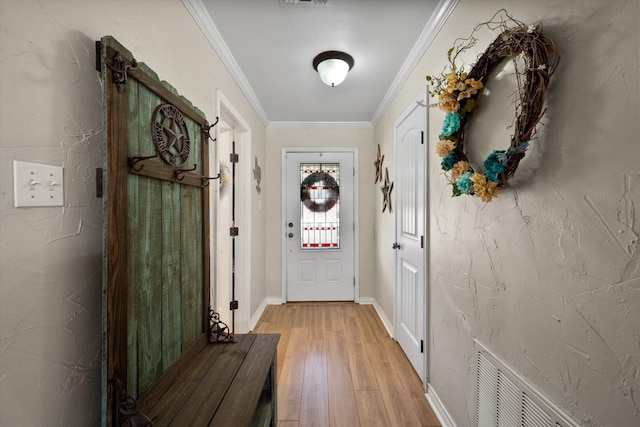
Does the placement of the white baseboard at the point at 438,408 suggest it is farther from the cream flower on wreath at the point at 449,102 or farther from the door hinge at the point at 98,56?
the door hinge at the point at 98,56

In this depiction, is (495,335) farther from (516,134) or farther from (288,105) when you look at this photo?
(288,105)

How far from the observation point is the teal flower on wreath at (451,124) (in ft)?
4.69

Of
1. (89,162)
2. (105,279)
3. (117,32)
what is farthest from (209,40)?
(105,279)

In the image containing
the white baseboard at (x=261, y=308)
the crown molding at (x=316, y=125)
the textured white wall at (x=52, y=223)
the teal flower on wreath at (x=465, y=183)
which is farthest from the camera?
the crown molding at (x=316, y=125)

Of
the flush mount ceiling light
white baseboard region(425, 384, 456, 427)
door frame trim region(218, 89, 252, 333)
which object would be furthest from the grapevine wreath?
door frame trim region(218, 89, 252, 333)

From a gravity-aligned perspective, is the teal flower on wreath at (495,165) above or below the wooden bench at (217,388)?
above

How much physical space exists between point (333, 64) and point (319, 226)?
219cm

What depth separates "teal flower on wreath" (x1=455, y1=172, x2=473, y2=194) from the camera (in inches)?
49.6

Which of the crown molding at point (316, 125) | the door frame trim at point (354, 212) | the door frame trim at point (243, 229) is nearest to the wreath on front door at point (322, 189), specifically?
the door frame trim at point (354, 212)

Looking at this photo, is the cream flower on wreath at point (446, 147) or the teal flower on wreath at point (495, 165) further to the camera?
the cream flower on wreath at point (446, 147)

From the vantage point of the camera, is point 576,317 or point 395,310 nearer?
point 576,317

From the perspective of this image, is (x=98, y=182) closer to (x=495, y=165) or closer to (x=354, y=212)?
(x=495, y=165)

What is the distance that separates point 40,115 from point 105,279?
0.47 meters

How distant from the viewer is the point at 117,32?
3.55ft
